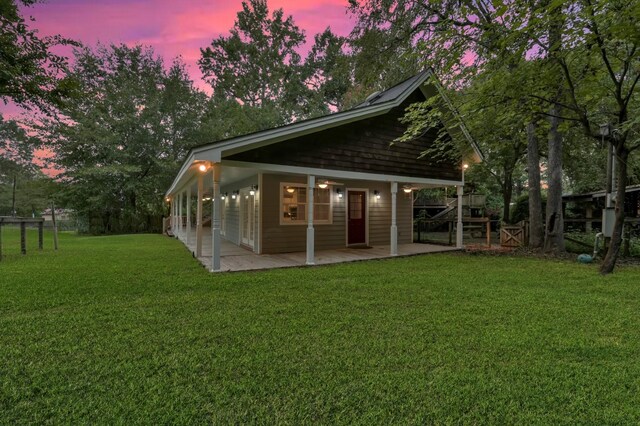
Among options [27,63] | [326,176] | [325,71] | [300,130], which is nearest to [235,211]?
[326,176]

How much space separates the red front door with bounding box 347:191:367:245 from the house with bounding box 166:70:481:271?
0.11ft

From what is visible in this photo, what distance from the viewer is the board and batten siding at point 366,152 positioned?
686cm

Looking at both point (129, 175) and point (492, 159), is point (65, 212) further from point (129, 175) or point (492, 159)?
point (492, 159)

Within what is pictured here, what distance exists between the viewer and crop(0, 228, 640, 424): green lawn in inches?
72.7

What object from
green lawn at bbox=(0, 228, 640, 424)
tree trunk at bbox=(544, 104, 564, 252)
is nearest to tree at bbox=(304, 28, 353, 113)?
tree trunk at bbox=(544, 104, 564, 252)

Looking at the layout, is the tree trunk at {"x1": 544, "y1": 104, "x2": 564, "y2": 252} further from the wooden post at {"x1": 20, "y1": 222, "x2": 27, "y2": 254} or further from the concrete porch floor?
the wooden post at {"x1": 20, "y1": 222, "x2": 27, "y2": 254}

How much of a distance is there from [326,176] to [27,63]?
27.5 ft

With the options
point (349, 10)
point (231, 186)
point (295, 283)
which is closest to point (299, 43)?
point (349, 10)

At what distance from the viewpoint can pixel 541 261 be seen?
23.9 ft

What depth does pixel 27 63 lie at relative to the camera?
313 inches

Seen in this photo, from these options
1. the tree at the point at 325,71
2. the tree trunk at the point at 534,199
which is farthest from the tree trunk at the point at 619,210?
the tree at the point at 325,71

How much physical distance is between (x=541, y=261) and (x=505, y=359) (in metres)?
6.16

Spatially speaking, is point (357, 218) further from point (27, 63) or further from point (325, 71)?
point (325, 71)

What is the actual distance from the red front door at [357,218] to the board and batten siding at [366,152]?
1.72m
